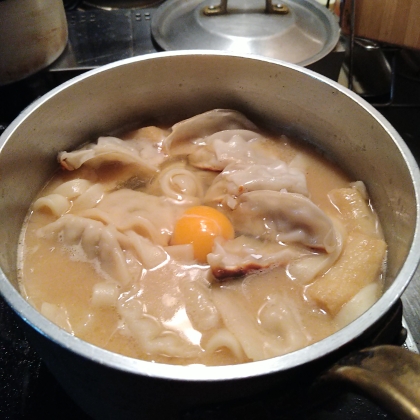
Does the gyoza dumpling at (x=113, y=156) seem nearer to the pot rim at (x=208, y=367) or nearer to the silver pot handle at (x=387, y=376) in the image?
the pot rim at (x=208, y=367)

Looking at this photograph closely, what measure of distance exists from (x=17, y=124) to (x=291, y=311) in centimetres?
128

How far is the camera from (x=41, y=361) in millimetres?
1729

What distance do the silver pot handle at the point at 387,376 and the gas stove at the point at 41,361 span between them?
7.7 inches

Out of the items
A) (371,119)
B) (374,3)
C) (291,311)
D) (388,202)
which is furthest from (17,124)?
(374,3)

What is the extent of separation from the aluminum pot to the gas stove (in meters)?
0.12

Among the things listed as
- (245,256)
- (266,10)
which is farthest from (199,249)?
(266,10)

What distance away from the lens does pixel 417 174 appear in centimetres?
154

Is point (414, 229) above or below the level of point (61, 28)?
→ below

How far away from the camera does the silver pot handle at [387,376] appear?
34.1 inches

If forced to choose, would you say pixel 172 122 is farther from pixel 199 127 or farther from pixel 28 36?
pixel 28 36

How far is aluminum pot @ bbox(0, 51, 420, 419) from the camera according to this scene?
1.02 metres

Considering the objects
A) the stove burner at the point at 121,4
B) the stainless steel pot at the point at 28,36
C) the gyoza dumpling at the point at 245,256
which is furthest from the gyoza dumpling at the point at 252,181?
the stove burner at the point at 121,4

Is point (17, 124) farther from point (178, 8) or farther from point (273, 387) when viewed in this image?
point (178, 8)

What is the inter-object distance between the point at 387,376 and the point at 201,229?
0.99 meters
